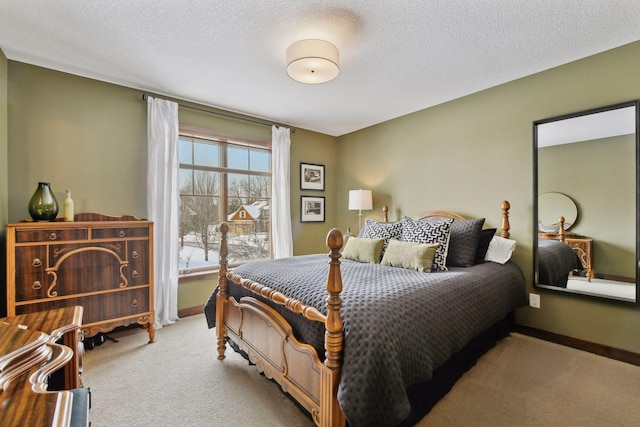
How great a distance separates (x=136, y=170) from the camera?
312cm

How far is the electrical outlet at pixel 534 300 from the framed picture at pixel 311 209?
2865mm

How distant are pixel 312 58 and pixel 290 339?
6.18 ft

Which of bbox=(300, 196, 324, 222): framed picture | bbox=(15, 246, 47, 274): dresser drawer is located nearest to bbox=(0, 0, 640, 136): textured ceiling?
bbox=(15, 246, 47, 274): dresser drawer

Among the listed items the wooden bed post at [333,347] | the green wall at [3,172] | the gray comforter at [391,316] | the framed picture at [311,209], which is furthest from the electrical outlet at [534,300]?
the green wall at [3,172]

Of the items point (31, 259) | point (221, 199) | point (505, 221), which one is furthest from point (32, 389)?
point (505, 221)

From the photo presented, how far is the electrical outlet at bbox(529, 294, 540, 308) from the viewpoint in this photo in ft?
9.07

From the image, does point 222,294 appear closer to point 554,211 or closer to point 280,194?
point 280,194

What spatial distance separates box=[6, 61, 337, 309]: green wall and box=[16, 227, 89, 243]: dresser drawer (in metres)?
0.45

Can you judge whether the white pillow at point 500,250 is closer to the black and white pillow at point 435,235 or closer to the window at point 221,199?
the black and white pillow at point 435,235

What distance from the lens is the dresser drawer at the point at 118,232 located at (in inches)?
97.3

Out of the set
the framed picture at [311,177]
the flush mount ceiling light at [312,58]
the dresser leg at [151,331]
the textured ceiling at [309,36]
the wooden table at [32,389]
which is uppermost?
the textured ceiling at [309,36]

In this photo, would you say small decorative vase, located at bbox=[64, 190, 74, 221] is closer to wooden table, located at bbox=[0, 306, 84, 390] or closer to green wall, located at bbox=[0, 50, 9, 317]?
green wall, located at bbox=[0, 50, 9, 317]

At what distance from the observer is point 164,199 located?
3189 millimetres

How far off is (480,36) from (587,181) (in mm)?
1528
